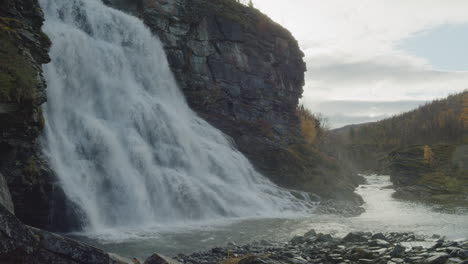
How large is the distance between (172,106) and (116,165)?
1590 centimetres

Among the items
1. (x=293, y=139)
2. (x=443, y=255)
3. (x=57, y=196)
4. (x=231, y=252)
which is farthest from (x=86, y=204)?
(x=293, y=139)

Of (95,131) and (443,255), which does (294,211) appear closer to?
(95,131)

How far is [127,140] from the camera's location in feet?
84.4

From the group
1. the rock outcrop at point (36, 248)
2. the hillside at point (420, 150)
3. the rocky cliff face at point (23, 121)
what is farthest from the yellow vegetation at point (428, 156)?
the rock outcrop at point (36, 248)

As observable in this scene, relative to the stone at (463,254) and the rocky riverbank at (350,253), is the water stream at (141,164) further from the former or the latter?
the stone at (463,254)

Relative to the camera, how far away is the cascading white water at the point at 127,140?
69.5ft

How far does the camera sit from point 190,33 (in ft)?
144

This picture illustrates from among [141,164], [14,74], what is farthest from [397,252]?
[141,164]

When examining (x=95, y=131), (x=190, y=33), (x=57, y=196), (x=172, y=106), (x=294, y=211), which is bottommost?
(x=294, y=211)

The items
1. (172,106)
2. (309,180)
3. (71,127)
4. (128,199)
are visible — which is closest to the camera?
(128,199)

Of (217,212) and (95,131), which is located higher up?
(95,131)

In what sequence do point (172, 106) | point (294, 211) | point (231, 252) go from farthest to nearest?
1. point (172, 106)
2. point (294, 211)
3. point (231, 252)

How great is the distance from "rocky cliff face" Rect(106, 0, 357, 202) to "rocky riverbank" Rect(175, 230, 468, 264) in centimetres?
2609

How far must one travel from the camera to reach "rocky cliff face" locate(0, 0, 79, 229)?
637 inches
